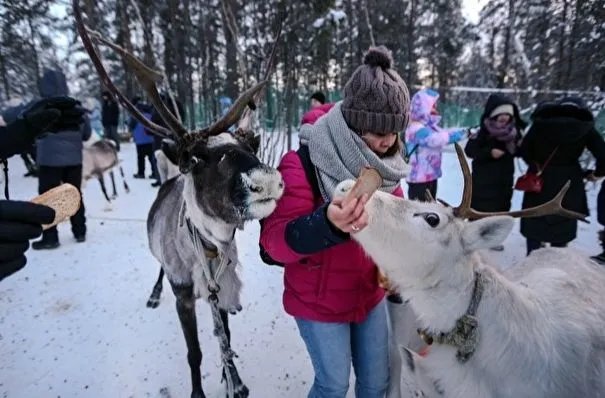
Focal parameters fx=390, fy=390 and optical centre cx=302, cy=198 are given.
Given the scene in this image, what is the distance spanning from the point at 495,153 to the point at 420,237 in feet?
10.5

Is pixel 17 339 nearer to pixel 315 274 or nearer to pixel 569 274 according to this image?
pixel 315 274

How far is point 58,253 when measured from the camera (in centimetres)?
525

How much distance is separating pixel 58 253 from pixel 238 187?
453 centimetres

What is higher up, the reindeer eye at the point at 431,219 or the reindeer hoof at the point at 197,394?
the reindeer eye at the point at 431,219

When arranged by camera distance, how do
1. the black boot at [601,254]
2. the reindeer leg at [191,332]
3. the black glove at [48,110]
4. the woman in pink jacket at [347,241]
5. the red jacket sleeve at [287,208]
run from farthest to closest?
the black boot at [601,254] < the reindeer leg at [191,332] < the black glove at [48,110] < the woman in pink jacket at [347,241] < the red jacket sleeve at [287,208]

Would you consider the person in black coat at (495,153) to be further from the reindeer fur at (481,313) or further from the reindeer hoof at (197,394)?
the reindeer hoof at (197,394)

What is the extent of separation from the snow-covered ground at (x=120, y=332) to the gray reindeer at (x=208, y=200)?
16.4 inches

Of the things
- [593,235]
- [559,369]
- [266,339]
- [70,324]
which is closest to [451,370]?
[559,369]

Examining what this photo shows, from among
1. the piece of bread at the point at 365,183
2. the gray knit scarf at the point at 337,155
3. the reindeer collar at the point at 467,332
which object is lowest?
the reindeer collar at the point at 467,332

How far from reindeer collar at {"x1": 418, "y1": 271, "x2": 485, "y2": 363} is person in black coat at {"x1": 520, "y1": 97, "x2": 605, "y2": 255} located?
9.59 ft

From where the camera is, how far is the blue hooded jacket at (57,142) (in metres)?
4.81

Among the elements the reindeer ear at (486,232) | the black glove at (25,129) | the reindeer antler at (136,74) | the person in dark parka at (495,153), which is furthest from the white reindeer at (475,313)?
the person in dark parka at (495,153)

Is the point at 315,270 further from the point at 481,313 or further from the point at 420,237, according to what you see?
the point at 481,313

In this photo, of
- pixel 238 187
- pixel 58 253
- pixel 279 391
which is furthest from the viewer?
pixel 58 253
